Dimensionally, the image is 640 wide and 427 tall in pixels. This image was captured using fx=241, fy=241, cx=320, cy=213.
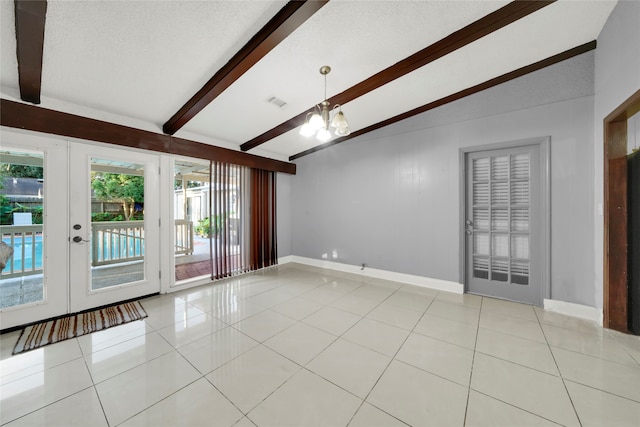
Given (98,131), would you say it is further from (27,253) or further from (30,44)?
(27,253)

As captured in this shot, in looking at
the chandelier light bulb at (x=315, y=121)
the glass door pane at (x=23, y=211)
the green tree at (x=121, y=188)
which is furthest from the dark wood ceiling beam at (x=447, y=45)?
the glass door pane at (x=23, y=211)

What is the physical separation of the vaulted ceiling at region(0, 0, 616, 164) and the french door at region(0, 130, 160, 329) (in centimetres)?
54

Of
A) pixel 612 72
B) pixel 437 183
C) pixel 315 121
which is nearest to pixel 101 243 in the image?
pixel 315 121

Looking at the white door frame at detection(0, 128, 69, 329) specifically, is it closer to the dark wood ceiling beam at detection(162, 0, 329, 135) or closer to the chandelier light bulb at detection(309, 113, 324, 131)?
the dark wood ceiling beam at detection(162, 0, 329, 135)

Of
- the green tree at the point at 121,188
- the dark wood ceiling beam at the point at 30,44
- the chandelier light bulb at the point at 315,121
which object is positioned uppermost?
the dark wood ceiling beam at the point at 30,44

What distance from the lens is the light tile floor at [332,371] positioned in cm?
151

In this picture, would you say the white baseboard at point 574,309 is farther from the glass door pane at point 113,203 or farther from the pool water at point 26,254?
the pool water at point 26,254

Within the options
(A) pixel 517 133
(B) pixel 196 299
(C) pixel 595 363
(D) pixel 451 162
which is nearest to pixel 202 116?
(B) pixel 196 299

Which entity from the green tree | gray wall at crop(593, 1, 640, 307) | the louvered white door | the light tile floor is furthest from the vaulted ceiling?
the light tile floor

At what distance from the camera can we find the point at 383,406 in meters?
1.57

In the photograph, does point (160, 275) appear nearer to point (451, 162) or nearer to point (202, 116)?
point (202, 116)

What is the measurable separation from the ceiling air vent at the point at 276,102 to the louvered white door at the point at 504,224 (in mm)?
2873

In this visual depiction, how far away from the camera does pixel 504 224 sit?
3.45m

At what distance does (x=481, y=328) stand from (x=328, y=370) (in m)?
1.79
